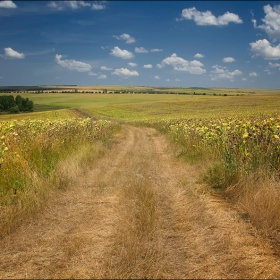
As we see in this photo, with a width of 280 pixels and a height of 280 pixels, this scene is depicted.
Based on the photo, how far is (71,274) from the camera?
2.84 m

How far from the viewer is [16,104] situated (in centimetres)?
8500

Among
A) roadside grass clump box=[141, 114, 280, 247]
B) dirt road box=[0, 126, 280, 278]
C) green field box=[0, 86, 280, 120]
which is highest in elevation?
green field box=[0, 86, 280, 120]

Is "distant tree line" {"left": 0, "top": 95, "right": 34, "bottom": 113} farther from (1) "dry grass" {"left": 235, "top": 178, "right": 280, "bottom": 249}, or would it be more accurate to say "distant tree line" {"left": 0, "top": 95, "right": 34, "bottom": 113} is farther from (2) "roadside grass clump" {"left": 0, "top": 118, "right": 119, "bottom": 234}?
(1) "dry grass" {"left": 235, "top": 178, "right": 280, "bottom": 249}

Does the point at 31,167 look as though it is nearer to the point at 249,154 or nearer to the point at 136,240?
the point at 136,240

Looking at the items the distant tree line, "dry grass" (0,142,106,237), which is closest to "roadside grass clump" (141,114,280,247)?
"dry grass" (0,142,106,237)

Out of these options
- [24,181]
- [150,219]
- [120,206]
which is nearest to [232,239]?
[150,219]

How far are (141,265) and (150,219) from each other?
1.09 meters

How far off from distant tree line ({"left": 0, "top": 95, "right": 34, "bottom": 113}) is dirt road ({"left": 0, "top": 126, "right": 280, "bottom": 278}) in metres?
85.2

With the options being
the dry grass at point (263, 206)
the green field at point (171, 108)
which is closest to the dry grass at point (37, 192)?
the dry grass at point (263, 206)

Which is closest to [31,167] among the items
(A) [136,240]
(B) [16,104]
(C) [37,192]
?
(C) [37,192]

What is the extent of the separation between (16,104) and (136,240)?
9363cm

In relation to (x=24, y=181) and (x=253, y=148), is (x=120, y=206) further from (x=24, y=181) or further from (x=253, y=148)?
(x=253, y=148)

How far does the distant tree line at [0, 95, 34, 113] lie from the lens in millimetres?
81250

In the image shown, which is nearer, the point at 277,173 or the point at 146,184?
the point at 277,173
